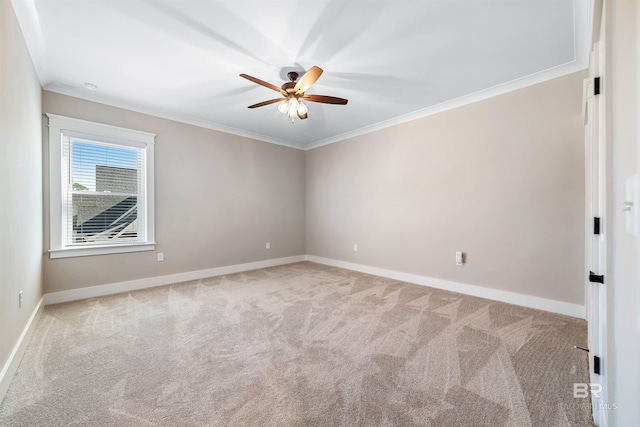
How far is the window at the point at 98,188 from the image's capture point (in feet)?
10.5

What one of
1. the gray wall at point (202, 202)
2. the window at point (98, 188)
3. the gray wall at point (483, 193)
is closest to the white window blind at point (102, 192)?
the window at point (98, 188)

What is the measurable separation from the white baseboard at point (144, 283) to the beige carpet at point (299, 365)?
21 centimetres

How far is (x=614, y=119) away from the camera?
94cm

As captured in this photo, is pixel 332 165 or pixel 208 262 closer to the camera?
pixel 208 262

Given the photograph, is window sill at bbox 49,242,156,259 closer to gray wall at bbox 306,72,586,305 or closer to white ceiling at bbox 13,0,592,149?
white ceiling at bbox 13,0,592,149

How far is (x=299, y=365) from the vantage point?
191cm

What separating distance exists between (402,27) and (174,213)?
154 inches

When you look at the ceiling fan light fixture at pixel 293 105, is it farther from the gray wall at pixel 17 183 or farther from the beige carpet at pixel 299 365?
the beige carpet at pixel 299 365

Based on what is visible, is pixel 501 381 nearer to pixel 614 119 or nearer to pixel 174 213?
pixel 614 119

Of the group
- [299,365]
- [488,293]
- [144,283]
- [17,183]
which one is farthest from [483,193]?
[144,283]

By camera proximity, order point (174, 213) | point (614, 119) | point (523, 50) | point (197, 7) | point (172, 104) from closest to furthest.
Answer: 1. point (614, 119)
2. point (197, 7)
3. point (523, 50)
4. point (172, 104)
5. point (174, 213)

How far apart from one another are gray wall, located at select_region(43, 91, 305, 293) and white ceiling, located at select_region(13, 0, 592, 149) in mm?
554

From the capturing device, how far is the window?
3.20 meters

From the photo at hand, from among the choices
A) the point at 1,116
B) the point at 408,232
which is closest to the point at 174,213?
the point at 1,116
